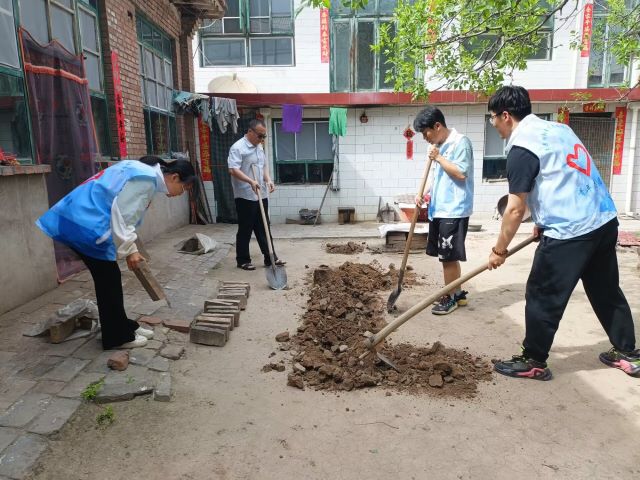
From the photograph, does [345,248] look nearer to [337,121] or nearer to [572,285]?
[337,121]

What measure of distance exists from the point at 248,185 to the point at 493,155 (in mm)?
7336

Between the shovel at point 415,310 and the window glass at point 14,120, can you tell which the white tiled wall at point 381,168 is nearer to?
the window glass at point 14,120

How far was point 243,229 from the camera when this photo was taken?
18.8 ft

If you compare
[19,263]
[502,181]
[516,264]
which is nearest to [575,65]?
[502,181]

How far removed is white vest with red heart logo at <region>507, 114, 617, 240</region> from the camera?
2.72m

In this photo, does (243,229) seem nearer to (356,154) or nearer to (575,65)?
(356,154)

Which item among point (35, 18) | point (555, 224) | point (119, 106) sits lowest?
point (555, 224)

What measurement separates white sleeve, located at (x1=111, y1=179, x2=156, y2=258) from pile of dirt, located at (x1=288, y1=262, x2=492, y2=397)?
1369 mm

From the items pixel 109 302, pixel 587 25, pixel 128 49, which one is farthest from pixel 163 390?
pixel 587 25

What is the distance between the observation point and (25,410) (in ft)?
8.02

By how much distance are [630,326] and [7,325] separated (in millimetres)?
4465

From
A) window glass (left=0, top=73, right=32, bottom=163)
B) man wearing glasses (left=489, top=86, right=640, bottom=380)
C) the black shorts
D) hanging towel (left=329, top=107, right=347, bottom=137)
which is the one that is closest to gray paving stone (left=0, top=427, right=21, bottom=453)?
window glass (left=0, top=73, right=32, bottom=163)

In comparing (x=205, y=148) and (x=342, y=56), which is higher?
(x=342, y=56)

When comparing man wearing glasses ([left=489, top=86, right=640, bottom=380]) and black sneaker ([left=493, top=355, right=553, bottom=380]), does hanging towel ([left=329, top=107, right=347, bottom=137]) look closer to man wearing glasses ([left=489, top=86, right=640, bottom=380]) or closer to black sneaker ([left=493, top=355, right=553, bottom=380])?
man wearing glasses ([left=489, top=86, right=640, bottom=380])
